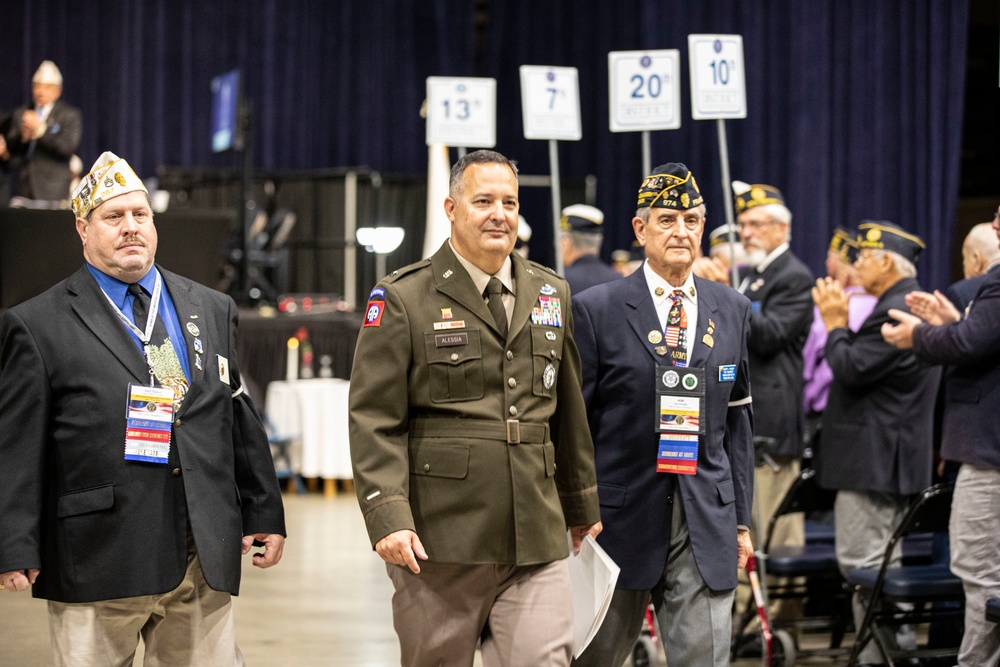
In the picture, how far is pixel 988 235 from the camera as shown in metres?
4.75

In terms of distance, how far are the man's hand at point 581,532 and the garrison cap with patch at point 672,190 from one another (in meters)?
0.90

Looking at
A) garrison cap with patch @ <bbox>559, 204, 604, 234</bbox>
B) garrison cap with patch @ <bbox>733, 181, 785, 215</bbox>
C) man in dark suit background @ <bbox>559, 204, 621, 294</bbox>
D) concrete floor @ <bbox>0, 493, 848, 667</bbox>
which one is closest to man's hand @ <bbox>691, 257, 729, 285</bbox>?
garrison cap with patch @ <bbox>733, 181, 785, 215</bbox>

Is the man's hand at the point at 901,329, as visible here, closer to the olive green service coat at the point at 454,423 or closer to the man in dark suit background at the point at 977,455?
the man in dark suit background at the point at 977,455

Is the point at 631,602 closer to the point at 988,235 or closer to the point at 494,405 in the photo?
the point at 494,405

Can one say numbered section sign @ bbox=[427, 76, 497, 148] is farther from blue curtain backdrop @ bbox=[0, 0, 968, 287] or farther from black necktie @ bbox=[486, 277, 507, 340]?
blue curtain backdrop @ bbox=[0, 0, 968, 287]

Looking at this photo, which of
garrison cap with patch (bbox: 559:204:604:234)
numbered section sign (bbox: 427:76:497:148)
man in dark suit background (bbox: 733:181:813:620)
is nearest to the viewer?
man in dark suit background (bbox: 733:181:813:620)

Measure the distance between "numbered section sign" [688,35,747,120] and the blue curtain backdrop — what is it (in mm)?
6604

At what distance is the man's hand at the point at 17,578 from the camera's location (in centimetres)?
260

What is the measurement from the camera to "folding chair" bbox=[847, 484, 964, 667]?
415cm

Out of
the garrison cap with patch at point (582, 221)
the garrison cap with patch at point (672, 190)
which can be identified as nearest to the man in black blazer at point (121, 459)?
the garrison cap with patch at point (672, 190)

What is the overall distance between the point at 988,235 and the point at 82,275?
3444mm

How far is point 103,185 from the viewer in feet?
9.42

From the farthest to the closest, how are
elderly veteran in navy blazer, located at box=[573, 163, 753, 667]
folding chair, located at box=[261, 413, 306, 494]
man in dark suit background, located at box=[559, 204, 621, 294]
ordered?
folding chair, located at box=[261, 413, 306, 494] < man in dark suit background, located at box=[559, 204, 621, 294] < elderly veteran in navy blazer, located at box=[573, 163, 753, 667]

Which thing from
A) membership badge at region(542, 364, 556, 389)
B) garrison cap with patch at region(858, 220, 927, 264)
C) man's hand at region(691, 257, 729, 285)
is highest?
garrison cap with patch at region(858, 220, 927, 264)
